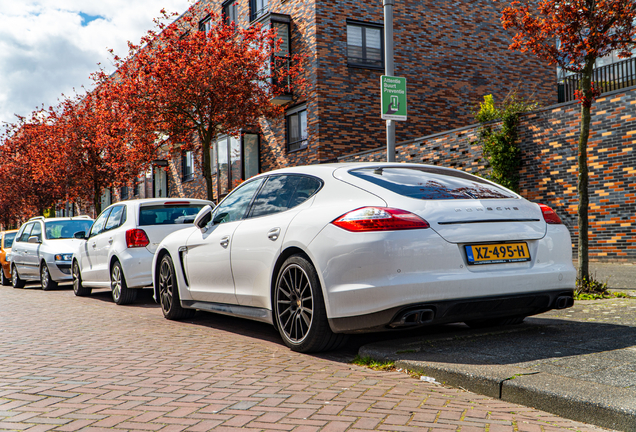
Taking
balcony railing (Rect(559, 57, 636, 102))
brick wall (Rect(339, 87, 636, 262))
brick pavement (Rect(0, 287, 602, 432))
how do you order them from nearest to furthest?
brick pavement (Rect(0, 287, 602, 432)) < brick wall (Rect(339, 87, 636, 262)) < balcony railing (Rect(559, 57, 636, 102))

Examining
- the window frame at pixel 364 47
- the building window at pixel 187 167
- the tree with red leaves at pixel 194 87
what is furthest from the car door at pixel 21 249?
the building window at pixel 187 167

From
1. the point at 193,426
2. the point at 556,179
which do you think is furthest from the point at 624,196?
the point at 193,426

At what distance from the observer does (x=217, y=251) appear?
617 centimetres

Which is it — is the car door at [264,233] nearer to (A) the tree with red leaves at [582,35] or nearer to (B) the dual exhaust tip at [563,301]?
(B) the dual exhaust tip at [563,301]

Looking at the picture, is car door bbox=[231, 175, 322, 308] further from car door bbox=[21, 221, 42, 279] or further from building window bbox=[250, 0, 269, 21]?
building window bbox=[250, 0, 269, 21]

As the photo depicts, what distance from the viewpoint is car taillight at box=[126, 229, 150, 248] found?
9.26 metres

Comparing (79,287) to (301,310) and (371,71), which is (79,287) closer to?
(301,310)

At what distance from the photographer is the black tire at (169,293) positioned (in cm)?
723

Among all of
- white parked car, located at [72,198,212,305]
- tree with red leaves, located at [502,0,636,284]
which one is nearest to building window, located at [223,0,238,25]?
white parked car, located at [72,198,212,305]

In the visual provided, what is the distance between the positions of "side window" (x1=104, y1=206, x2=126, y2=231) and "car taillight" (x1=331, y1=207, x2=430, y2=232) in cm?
629

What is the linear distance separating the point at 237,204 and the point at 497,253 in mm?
2777

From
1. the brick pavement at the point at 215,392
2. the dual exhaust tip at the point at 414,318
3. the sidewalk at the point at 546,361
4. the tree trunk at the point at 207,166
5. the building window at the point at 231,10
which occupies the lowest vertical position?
the brick pavement at the point at 215,392

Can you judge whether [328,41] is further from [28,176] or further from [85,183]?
[28,176]

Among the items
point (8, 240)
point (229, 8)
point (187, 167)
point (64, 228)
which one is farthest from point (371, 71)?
point (187, 167)
